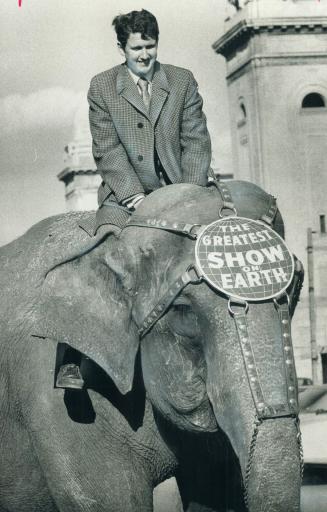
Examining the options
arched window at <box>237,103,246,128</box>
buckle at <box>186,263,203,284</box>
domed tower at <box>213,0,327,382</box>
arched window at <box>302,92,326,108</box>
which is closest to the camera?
buckle at <box>186,263,203,284</box>

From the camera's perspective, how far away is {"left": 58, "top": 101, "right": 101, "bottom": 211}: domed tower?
67.2 m

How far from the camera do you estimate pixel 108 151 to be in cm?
630

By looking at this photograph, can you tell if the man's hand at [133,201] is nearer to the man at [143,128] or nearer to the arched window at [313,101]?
the man at [143,128]

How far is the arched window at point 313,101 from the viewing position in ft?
196

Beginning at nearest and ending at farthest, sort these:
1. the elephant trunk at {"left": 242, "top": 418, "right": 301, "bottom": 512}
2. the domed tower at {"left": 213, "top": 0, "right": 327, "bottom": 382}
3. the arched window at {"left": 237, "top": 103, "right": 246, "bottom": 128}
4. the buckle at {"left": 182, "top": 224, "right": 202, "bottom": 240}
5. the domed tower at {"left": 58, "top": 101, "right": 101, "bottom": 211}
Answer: the elephant trunk at {"left": 242, "top": 418, "right": 301, "bottom": 512} < the buckle at {"left": 182, "top": 224, "right": 202, "bottom": 240} < the domed tower at {"left": 213, "top": 0, "right": 327, "bottom": 382} < the arched window at {"left": 237, "top": 103, "right": 246, "bottom": 128} < the domed tower at {"left": 58, "top": 101, "right": 101, "bottom": 211}

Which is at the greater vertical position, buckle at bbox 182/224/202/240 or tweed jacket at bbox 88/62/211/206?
tweed jacket at bbox 88/62/211/206

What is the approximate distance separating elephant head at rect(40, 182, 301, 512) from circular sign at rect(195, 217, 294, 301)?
6cm

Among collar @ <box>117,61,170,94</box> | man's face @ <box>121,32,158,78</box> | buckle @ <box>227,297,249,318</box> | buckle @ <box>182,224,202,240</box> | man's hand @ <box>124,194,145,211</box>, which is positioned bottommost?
buckle @ <box>227,297,249,318</box>

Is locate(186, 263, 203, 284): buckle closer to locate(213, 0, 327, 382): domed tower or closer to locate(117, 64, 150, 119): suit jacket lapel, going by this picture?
locate(117, 64, 150, 119): suit jacket lapel

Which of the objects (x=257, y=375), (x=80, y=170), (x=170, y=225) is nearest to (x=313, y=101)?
(x=80, y=170)

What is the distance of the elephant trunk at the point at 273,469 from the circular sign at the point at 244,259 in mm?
518

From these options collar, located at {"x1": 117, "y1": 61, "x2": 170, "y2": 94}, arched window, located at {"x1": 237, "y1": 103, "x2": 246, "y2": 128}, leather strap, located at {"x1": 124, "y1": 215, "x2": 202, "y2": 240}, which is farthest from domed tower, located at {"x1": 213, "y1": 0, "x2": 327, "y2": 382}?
leather strap, located at {"x1": 124, "y1": 215, "x2": 202, "y2": 240}

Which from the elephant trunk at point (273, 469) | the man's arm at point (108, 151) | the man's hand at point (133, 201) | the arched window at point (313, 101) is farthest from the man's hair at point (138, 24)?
the arched window at point (313, 101)

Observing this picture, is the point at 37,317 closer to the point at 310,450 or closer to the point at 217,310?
the point at 217,310
